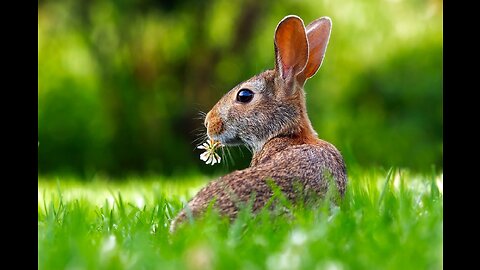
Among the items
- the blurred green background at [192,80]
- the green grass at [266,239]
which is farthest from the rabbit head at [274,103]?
the blurred green background at [192,80]

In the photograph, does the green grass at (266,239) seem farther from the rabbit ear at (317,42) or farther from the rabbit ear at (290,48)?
the rabbit ear at (317,42)

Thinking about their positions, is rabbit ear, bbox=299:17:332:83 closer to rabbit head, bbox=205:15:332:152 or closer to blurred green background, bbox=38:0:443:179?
rabbit head, bbox=205:15:332:152

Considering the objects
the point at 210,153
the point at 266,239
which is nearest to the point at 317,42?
the point at 210,153

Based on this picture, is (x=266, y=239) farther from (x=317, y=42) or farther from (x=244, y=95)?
(x=317, y=42)

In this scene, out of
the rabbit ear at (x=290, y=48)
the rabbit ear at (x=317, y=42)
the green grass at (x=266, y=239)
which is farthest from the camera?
the rabbit ear at (x=317, y=42)

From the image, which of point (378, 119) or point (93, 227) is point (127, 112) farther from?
point (93, 227)

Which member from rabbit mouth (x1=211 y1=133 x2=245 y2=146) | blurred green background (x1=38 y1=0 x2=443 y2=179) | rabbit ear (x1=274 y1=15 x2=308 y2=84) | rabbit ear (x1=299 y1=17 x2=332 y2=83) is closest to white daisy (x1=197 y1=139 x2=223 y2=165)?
rabbit mouth (x1=211 y1=133 x2=245 y2=146)
